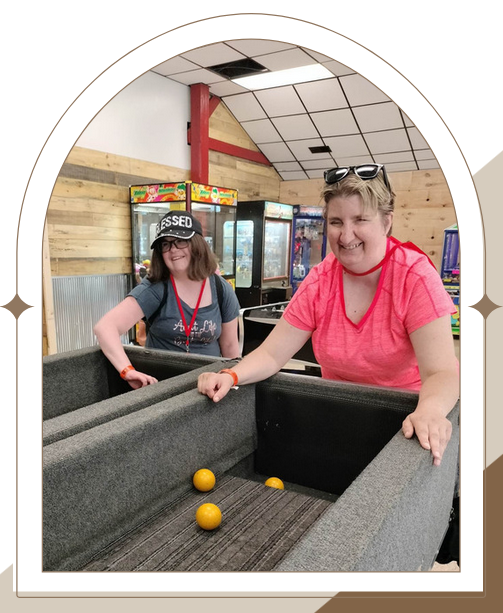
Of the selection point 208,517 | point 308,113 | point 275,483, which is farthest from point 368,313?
point 308,113

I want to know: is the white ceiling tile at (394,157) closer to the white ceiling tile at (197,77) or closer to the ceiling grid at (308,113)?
the ceiling grid at (308,113)

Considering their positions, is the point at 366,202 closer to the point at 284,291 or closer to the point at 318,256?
the point at 284,291

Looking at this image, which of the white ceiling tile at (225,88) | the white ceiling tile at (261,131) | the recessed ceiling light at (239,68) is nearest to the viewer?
the recessed ceiling light at (239,68)

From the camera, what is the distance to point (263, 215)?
6746mm

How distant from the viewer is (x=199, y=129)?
6039mm

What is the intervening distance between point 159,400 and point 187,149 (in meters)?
5.30

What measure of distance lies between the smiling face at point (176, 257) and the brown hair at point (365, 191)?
38.8 inches

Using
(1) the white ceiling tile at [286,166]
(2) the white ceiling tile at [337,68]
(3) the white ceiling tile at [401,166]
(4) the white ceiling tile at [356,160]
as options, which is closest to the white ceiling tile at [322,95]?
(2) the white ceiling tile at [337,68]

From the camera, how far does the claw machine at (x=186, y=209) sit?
17.0 feet

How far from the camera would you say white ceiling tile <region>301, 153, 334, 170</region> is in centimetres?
752

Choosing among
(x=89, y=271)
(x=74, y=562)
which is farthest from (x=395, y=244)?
(x=89, y=271)

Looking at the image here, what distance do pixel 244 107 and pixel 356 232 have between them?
5912mm

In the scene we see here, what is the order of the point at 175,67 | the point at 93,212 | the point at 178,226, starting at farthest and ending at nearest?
the point at 175,67 < the point at 93,212 < the point at 178,226

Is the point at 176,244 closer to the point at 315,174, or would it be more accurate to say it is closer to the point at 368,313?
the point at 368,313
